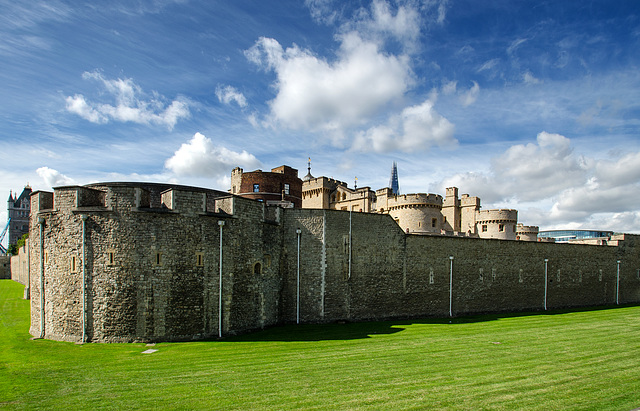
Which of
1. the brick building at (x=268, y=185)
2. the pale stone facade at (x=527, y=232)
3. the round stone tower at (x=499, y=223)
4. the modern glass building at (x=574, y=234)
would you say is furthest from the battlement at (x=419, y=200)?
the modern glass building at (x=574, y=234)

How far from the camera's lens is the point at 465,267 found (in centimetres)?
2683

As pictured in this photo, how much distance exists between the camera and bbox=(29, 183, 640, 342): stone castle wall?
1600 cm

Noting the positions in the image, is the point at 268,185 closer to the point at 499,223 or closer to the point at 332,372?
the point at 332,372

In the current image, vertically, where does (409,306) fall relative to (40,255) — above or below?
below

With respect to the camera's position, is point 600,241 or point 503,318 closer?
point 503,318

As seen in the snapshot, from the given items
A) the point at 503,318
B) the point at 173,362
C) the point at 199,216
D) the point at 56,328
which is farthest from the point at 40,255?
the point at 503,318

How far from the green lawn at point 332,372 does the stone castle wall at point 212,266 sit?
49.1 inches

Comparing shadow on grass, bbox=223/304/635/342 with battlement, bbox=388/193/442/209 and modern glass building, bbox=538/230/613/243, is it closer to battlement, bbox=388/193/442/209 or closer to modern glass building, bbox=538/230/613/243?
battlement, bbox=388/193/442/209

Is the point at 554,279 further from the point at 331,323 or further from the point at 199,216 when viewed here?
the point at 199,216

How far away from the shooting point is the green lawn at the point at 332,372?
9.92 m

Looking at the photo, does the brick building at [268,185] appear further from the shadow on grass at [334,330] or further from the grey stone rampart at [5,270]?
the grey stone rampart at [5,270]

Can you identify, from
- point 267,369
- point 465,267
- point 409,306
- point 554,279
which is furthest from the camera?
point 554,279

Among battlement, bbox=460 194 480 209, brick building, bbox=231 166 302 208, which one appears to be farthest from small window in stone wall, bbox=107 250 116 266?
battlement, bbox=460 194 480 209

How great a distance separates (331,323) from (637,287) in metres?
35.9
